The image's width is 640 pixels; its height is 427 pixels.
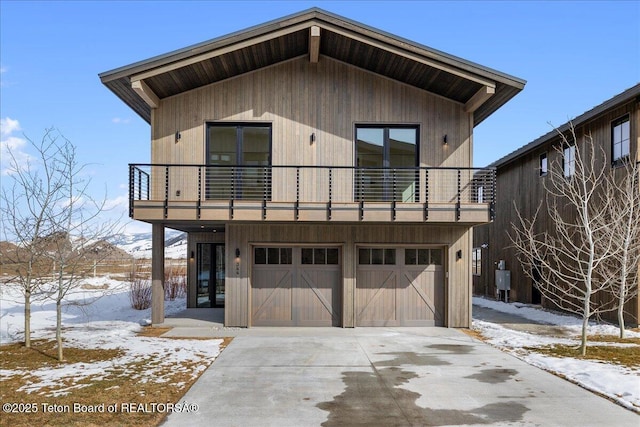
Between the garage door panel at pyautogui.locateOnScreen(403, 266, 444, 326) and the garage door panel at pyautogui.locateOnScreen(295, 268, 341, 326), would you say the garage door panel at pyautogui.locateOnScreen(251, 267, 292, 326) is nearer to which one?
the garage door panel at pyautogui.locateOnScreen(295, 268, 341, 326)

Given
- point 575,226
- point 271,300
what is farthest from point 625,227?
point 271,300

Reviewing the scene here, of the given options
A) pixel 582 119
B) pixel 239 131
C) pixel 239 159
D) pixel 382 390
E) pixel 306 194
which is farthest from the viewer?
pixel 582 119

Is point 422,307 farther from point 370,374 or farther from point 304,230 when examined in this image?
point 370,374

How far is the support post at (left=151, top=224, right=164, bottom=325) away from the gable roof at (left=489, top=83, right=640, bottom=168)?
457 inches

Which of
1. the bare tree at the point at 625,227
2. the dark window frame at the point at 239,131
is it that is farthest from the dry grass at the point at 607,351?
the dark window frame at the point at 239,131

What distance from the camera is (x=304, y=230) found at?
40.3 ft

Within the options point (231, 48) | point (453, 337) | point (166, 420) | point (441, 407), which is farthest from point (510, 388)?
point (231, 48)

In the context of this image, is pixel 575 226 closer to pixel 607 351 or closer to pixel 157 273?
pixel 607 351

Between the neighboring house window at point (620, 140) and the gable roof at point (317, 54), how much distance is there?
3893mm

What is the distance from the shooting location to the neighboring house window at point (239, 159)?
12.2 metres

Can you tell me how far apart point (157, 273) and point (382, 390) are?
25.1 feet

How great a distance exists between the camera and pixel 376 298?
1244cm

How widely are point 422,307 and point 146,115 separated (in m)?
10.2

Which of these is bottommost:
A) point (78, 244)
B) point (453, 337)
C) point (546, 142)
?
point (453, 337)
